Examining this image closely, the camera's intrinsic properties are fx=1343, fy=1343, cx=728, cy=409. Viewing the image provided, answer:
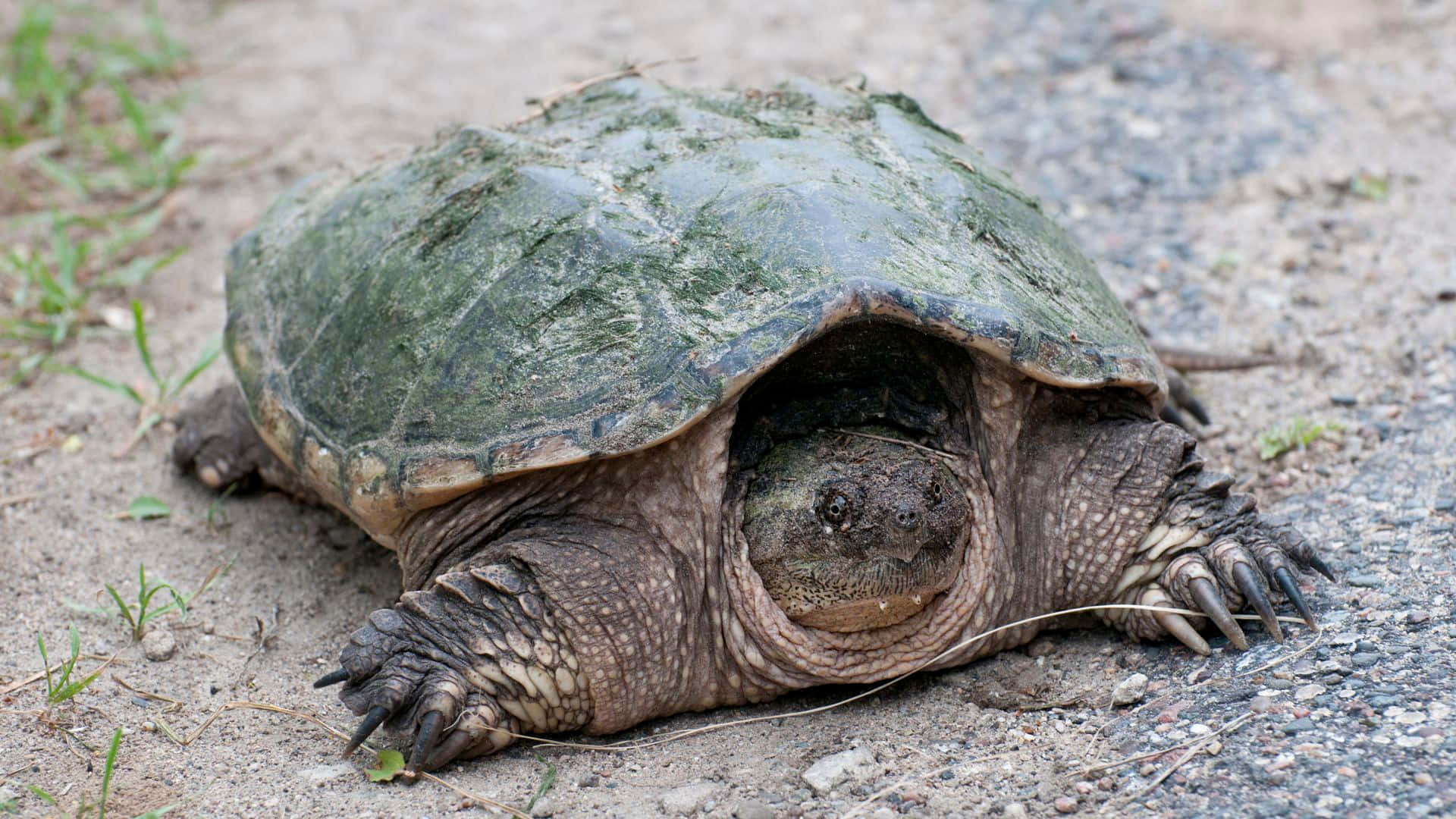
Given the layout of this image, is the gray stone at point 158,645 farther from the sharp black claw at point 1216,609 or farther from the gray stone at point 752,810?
the sharp black claw at point 1216,609

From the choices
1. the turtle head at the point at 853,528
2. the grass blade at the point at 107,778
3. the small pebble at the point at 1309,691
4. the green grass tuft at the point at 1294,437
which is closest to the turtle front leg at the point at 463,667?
the grass blade at the point at 107,778

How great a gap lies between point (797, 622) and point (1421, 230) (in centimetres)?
316

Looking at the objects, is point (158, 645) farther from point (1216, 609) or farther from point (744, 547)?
point (1216, 609)

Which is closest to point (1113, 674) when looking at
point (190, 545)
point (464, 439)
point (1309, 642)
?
point (1309, 642)

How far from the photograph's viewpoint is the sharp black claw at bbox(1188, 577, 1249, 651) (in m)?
2.84

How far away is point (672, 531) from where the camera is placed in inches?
116

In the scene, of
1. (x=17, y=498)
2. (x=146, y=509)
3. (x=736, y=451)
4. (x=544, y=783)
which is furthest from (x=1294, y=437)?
(x=17, y=498)

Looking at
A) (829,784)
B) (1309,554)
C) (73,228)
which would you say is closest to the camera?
(829,784)

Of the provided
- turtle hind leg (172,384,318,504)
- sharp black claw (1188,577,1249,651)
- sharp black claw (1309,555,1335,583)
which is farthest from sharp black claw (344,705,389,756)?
sharp black claw (1309,555,1335,583)

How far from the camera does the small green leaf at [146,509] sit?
12.7 feet

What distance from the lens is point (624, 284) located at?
2945 mm

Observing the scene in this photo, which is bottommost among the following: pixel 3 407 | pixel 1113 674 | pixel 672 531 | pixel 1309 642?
pixel 3 407

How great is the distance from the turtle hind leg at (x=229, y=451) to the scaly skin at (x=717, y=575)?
99 cm

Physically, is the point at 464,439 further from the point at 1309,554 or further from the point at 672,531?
the point at 1309,554
